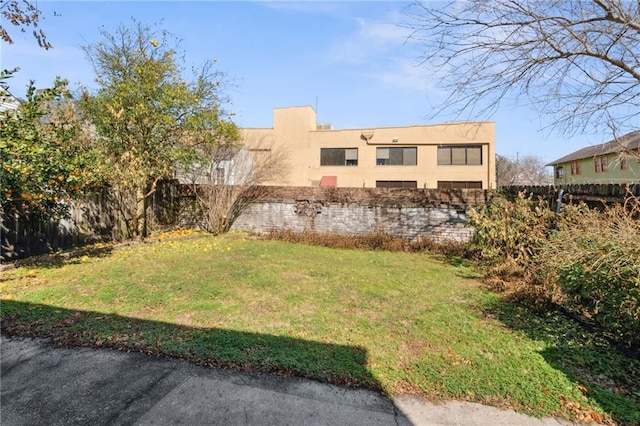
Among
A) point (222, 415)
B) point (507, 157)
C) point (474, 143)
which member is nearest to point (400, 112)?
point (222, 415)

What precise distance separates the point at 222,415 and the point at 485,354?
8.32 ft

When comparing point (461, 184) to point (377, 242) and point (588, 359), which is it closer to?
point (377, 242)

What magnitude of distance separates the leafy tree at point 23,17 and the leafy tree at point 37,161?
964mm

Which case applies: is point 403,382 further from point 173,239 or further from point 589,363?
point 173,239

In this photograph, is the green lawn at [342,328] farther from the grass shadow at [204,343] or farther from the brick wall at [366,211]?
the brick wall at [366,211]

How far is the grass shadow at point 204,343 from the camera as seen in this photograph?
288 centimetres

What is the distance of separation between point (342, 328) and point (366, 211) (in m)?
7.59

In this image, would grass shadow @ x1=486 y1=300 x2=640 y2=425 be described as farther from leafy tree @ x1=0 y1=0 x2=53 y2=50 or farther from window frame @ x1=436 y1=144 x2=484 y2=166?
window frame @ x1=436 y1=144 x2=484 y2=166

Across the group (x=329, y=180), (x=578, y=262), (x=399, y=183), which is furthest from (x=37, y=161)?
(x=399, y=183)

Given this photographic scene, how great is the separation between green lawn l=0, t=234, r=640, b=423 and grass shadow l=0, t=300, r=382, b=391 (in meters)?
0.01

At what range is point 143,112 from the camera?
905 cm

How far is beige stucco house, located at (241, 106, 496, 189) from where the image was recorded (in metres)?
23.1

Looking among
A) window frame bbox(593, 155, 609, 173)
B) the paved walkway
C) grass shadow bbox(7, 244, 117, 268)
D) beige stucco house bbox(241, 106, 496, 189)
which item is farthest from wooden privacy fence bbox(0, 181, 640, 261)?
beige stucco house bbox(241, 106, 496, 189)

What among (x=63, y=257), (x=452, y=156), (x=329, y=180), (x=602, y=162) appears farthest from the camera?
(x=329, y=180)
